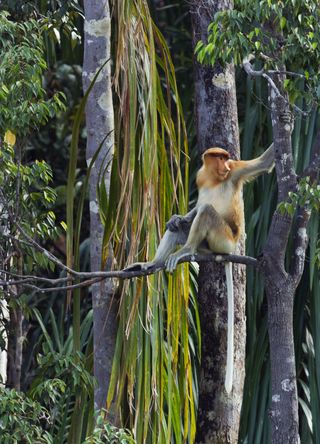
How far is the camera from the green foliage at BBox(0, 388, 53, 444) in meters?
3.89

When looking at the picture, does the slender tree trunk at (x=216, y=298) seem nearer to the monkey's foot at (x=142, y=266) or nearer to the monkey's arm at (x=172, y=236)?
the monkey's arm at (x=172, y=236)

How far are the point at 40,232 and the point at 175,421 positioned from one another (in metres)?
0.96

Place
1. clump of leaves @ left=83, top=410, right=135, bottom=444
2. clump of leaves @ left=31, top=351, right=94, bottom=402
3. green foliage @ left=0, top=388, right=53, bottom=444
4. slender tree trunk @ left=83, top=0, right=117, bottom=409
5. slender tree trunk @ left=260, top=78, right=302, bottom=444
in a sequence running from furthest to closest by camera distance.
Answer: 1. slender tree trunk @ left=83, top=0, right=117, bottom=409
2. clump of leaves @ left=31, top=351, right=94, bottom=402
3. green foliage @ left=0, top=388, right=53, bottom=444
4. clump of leaves @ left=83, top=410, right=135, bottom=444
5. slender tree trunk @ left=260, top=78, right=302, bottom=444

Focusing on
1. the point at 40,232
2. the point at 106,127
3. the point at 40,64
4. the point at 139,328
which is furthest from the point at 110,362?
the point at 40,64

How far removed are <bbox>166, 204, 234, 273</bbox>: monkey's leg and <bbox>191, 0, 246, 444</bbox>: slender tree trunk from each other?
52 centimetres

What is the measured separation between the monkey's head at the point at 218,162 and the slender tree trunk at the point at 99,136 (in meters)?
0.44

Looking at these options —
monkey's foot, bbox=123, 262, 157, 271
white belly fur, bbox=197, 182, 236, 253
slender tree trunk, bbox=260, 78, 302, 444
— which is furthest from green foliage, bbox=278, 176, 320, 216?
white belly fur, bbox=197, 182, 236, 253

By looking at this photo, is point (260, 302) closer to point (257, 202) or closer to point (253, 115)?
point (257, 202)

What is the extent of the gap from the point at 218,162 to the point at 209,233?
293mm

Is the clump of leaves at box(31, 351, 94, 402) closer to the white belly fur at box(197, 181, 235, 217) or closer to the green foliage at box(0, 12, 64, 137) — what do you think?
the white belly fur at box(197, 181, 235, 217)

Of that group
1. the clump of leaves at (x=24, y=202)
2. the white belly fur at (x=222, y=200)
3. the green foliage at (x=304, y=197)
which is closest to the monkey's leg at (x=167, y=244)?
the white belly fur at (x=222, y=200)

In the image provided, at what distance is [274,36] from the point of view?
11.0ft

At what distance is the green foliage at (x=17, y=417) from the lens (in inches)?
153

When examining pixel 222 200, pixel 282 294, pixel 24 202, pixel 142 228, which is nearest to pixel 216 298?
pixel 222 200
